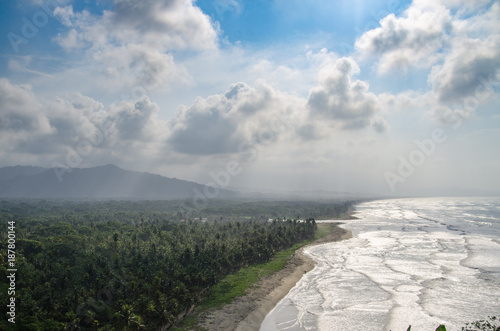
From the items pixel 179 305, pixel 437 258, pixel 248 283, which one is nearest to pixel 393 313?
pixel 248 283

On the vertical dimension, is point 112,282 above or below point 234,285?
above

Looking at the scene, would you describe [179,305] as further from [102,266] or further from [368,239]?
[368,239]

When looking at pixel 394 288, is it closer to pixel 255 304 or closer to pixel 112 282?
pixel 255 304

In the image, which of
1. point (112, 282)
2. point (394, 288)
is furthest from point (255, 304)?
point (394, 288)

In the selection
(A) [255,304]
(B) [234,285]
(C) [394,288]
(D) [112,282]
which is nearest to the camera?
(D) [112,282]

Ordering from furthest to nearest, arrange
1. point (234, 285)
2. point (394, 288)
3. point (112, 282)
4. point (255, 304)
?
point (234, 285) < point (394, 288) < point (255, 304) < point (112, 282)

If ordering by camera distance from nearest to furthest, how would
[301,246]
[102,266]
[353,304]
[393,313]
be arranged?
[393,313] → [353,304] → [102,266] → [301,246]
